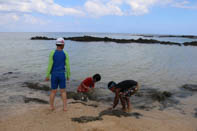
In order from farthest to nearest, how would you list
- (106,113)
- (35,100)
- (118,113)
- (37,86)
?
(37,86) → (35,100) → (118,113) → (106,113)

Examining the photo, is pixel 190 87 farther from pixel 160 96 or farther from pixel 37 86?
pixel 37 86

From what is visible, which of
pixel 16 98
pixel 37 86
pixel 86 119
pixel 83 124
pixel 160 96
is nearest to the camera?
pixel 83 124

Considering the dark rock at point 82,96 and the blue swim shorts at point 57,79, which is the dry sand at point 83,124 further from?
the dark rock at point 82,96

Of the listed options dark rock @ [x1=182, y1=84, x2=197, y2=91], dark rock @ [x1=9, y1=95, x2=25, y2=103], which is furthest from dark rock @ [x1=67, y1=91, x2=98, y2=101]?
dark rock @ [x1=182, y1=84, x2=197, y2=91]

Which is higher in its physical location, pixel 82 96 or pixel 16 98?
pixel 82 96

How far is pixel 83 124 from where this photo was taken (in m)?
4.75

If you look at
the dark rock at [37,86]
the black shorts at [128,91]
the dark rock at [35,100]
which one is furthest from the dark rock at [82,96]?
the black shorts at [128,91]

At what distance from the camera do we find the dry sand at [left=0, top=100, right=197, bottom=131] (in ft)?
15.0

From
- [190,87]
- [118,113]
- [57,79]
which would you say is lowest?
[190,87]

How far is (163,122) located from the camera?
5.34 meters

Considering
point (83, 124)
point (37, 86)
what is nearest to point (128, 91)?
point (83, 124)

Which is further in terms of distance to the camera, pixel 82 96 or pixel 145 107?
pixel 82 96

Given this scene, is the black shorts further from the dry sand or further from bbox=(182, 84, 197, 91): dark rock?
bbox=(182, 84, 197, 91): dark rock

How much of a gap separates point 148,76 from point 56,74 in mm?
7989
